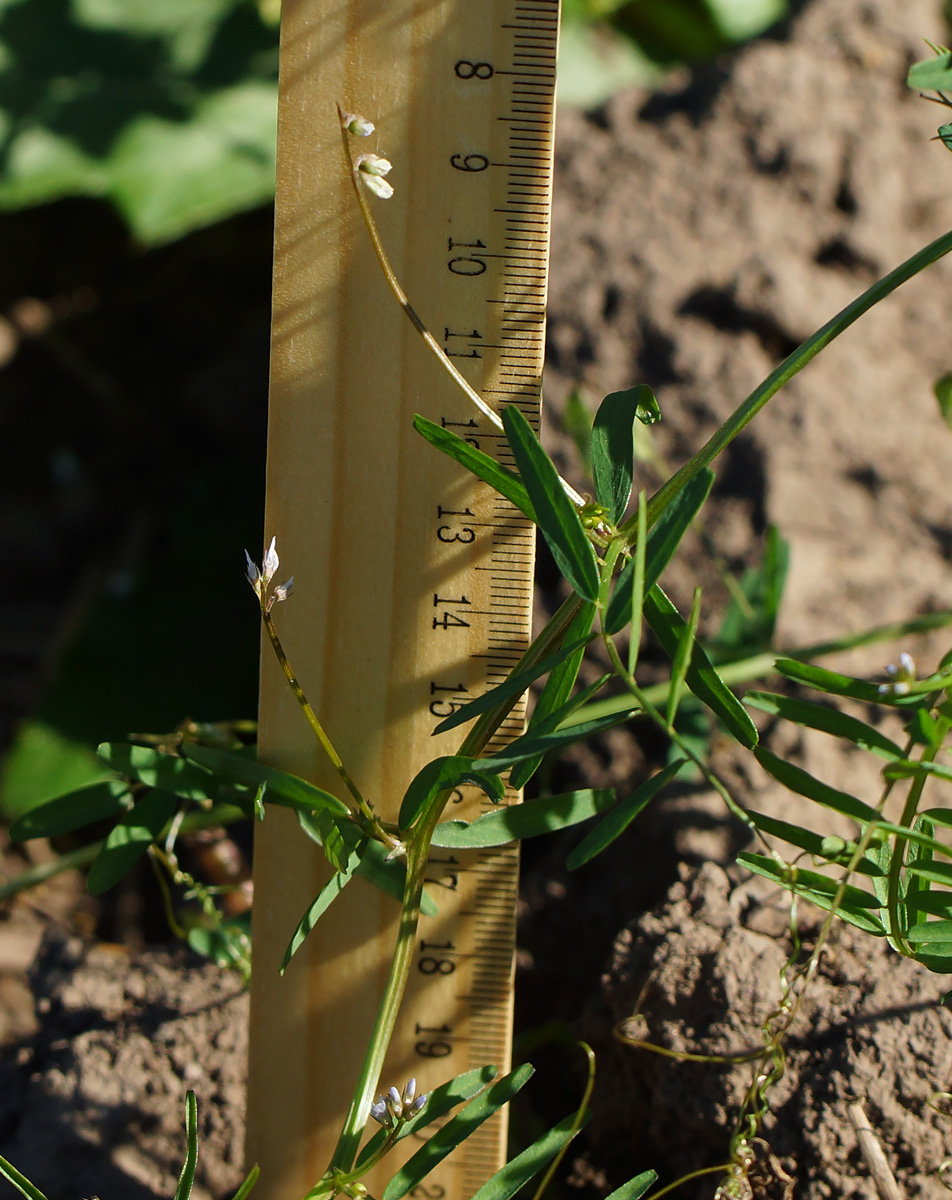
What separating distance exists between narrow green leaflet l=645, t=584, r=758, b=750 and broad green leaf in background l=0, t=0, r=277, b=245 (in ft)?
5.04

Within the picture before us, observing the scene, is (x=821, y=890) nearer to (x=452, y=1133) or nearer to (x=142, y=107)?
(x=452, y=1133)

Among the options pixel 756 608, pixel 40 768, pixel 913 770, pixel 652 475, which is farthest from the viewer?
pixel 40 768

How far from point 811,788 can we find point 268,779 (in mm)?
443

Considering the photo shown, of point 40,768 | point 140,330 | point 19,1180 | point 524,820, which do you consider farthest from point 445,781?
point 140,330

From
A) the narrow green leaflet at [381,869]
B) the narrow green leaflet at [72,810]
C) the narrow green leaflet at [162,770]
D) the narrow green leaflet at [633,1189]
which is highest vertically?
the narrow green leaflet at [162,770]

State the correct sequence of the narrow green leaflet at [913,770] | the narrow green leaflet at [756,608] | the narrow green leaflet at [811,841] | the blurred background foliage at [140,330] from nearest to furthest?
1. the narrow green leaflet at [913,770]
2. the narrow green leaflet at [811,841]
3. the narrow green leaflet at [756,608]
4. the blurred background foliage at [140,330]

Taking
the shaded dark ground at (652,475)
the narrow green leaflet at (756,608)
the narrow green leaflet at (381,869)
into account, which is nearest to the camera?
→ the narrow green leaflet at (381,869)

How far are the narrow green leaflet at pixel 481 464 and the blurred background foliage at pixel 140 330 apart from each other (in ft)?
3.90

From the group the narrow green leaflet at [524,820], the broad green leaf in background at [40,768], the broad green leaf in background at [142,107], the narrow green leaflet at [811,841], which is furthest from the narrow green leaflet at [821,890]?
the broad green leaf in background at [142,107]

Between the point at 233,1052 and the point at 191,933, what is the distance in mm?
166

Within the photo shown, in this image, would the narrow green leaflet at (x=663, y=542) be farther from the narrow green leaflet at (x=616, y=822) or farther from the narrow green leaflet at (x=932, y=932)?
the narrow green leaflet at (x=932, y=932)

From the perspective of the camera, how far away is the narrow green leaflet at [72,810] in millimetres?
929

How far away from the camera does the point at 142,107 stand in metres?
2.08

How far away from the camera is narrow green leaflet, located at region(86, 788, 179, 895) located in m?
0.91
